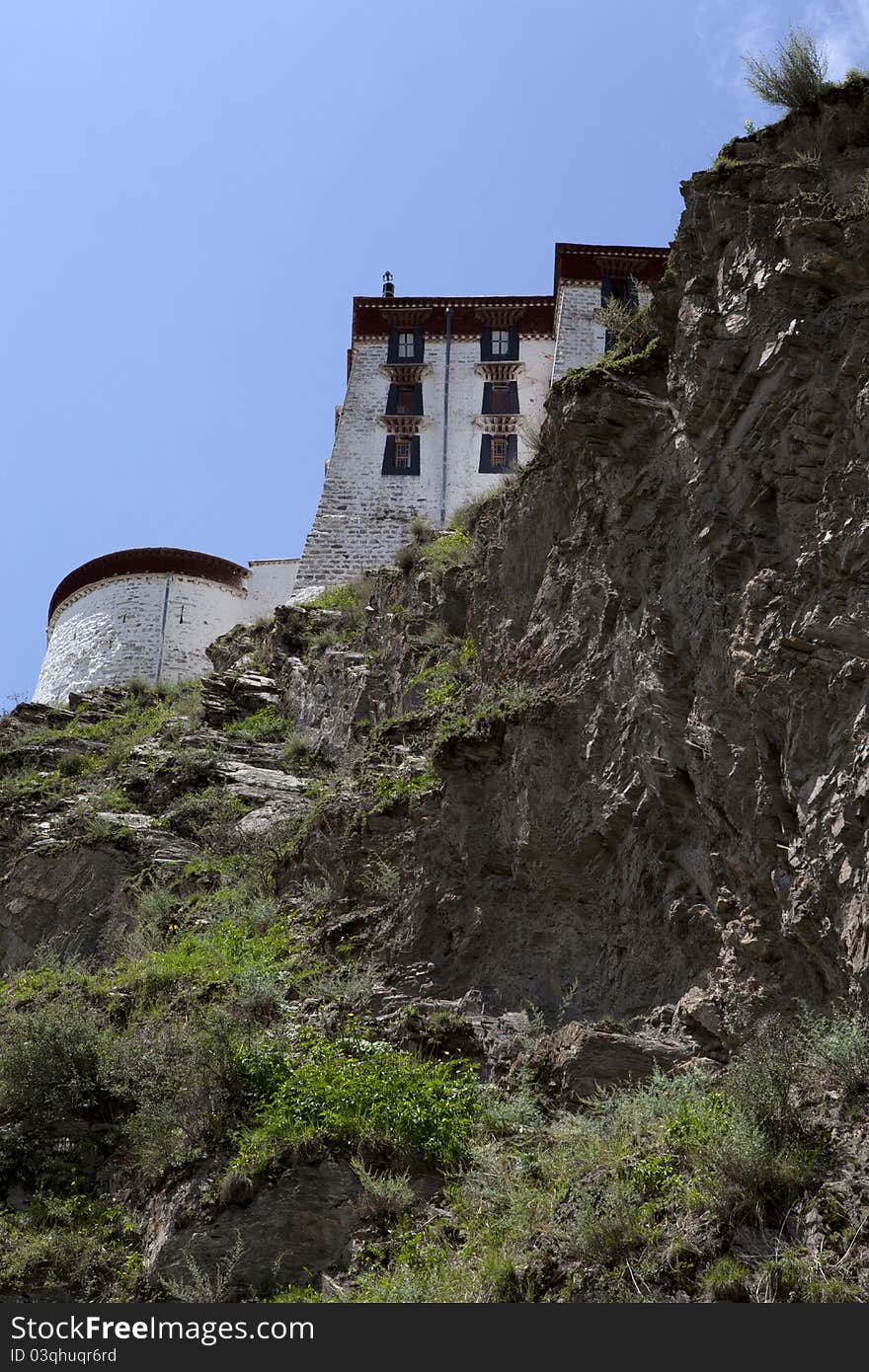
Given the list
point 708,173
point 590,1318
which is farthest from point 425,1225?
point 708,173

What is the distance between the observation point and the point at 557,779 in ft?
41.3

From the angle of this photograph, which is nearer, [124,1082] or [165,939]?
[124,1082]

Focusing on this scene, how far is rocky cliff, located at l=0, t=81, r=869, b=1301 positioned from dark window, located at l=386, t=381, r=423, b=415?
17.7 m

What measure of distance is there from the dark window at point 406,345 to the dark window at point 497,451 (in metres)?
3.16

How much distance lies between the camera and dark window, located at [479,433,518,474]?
31.8 meters

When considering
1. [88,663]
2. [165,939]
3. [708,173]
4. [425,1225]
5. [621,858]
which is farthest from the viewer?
[88,663]

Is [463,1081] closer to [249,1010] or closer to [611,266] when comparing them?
[249,1010]

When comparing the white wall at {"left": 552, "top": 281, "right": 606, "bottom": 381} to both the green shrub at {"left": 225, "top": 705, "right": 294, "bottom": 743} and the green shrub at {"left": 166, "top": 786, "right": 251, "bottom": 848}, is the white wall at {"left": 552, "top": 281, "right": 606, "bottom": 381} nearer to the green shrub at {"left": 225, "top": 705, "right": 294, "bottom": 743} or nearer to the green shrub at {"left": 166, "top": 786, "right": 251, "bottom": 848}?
the green shrub at {"left": 225, "top": 705, "right": 294, "bottom": 743}

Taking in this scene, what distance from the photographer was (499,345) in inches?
1339

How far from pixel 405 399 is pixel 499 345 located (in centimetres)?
272

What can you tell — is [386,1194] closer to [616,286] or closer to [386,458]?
[386,458]

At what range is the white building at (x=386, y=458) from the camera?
30.6 meters

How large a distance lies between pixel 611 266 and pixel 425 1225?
2743 cm

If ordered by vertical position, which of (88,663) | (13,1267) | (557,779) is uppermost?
(88,663)
